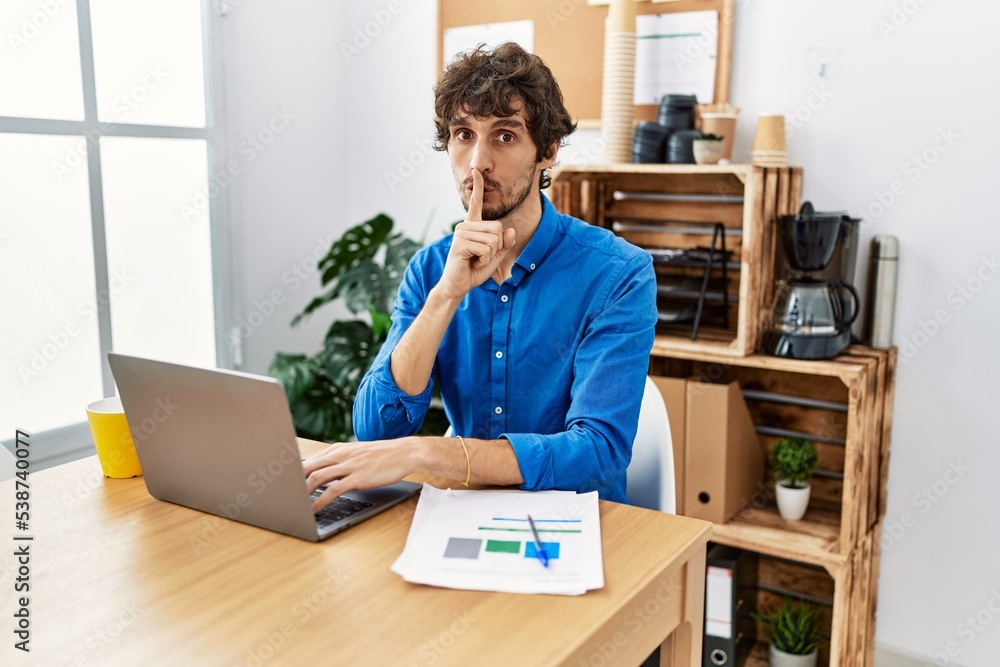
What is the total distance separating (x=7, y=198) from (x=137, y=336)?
0.56m

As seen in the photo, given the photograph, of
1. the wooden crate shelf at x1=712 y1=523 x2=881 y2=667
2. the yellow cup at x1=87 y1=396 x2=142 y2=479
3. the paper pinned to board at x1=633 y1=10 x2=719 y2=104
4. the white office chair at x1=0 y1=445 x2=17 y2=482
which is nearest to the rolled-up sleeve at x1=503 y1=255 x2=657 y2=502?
the yellow cup at x1=87 y1=396 x2=142 y2=479

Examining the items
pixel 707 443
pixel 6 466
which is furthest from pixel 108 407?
pixel 707 443

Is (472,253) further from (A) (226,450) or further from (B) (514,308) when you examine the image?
(A) (226,450)

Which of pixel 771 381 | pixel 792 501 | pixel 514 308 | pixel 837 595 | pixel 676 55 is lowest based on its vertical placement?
pixel 837 595

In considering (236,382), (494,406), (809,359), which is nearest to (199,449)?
(236,382)

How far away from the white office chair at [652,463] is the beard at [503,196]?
41cm

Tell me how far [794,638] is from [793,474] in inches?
18.1

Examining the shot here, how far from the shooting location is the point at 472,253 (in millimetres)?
1436

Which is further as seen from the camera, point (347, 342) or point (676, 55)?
point (347, 342)

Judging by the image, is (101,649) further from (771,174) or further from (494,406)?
(771,174)

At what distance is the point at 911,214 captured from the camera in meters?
2.20

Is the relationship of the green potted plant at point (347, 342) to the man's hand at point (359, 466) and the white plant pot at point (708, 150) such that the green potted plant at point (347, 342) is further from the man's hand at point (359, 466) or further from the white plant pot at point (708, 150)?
the man's hand at point (359, 466)

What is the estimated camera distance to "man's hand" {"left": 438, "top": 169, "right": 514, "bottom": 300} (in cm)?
144

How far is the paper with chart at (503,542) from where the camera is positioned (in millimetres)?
982
